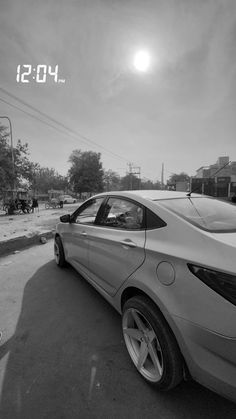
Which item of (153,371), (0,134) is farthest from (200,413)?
(0,134)

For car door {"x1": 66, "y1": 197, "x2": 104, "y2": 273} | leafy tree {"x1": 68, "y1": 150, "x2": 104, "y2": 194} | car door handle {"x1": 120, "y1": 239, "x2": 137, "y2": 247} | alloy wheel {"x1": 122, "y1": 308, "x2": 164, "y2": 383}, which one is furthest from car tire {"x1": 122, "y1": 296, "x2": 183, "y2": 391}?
leafy tree {"x1": 68, "y1": 150, "x2": 104, "y2": 194}

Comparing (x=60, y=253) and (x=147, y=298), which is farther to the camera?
(x=60, y=253)

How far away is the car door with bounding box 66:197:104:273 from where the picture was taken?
9.84 feet

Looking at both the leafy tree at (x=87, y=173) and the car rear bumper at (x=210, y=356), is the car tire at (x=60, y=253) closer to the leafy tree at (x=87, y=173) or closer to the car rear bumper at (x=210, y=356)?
the car rear bumper at (x=210, y=356)

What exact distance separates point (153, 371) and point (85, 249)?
1.65 meters

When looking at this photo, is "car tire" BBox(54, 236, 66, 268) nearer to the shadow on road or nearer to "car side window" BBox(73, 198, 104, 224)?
"car side window" BBox(73, 198, 104, 224)


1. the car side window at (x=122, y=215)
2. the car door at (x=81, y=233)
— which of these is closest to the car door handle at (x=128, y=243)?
the car side window at (x=122, y=215)

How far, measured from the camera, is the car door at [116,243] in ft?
6.23

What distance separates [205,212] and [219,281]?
94cm

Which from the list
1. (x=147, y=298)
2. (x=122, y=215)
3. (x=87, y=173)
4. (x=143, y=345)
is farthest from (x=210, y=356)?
(x=87, y=173)

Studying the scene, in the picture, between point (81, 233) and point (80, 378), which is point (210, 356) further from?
point (81, 233)

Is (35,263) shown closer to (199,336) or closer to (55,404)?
(55,404)

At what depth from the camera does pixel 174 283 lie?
1.42 metres

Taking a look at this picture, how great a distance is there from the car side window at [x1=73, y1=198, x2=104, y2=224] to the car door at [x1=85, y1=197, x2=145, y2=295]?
0.81 ft
